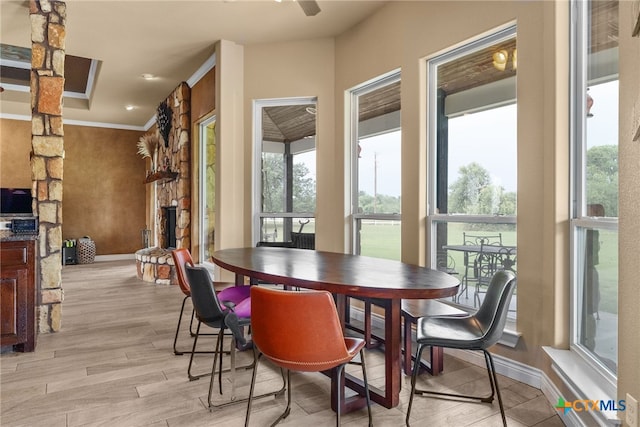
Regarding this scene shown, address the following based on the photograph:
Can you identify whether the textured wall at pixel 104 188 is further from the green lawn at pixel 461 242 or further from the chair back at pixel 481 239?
the chair back at pixel 481 239

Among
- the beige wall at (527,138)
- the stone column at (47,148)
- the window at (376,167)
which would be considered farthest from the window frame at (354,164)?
the stone column at (47,148)

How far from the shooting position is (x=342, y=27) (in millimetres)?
4402

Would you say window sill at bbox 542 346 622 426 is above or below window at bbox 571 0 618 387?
below

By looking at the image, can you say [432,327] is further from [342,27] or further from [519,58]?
[342,27]

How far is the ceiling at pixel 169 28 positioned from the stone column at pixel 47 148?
1.59 feet

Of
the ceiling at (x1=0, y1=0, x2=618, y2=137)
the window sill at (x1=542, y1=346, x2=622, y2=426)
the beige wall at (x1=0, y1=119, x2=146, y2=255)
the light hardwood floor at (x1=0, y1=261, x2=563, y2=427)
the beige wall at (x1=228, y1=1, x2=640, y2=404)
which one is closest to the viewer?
the window sill at (x1=542, y1=346, x2=622, y2=426)

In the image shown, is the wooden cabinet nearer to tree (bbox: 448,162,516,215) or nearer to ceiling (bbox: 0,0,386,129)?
ceiling (bbox: 0,0,386,129)

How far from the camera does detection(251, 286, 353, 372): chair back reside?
162 centimetres

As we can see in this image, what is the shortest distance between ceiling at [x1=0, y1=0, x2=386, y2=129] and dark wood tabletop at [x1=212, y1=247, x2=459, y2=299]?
1.97 m

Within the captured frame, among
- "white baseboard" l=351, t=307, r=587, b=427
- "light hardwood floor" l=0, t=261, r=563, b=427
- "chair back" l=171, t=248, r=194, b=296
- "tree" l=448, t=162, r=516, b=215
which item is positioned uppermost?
"tree" l=448, t=162, r=516, b=215

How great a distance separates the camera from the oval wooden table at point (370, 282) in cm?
189

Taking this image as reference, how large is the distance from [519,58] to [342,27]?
2.27 m

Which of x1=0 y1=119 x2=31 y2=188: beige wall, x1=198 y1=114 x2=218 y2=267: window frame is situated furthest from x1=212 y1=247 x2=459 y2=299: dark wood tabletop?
x1=0 y1=119 x2=31 y2=188: beige wall

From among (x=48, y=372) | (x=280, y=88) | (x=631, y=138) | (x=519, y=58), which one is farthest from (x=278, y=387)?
(x=280, y=88)
